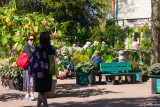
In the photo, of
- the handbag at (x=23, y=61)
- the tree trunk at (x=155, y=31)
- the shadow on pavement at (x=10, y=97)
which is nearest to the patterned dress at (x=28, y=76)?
the handbag at (x=23, y=61)

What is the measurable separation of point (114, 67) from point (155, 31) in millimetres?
2386

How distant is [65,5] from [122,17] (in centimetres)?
1495

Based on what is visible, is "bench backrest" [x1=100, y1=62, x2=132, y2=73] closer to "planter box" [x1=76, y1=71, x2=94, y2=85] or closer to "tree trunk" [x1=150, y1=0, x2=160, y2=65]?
"planter box" [x1=76, y1=71, x2=94, y2=85]

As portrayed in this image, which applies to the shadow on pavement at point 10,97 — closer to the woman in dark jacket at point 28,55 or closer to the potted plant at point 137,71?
the woman in dark jacket at point 28,55

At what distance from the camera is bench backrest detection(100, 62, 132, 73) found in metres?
13.9

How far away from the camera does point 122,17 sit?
39500 mm

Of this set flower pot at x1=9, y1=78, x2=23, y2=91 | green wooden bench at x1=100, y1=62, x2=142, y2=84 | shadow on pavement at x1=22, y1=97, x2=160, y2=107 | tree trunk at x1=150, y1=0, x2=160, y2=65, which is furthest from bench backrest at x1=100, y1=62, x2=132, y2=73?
shadow on pavement at x1=22, y1=97, x2=160, y2=107

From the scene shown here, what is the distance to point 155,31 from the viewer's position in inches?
586

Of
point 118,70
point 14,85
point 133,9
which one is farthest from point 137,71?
point 133,9

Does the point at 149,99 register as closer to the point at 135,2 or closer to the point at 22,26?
the point at 22,26

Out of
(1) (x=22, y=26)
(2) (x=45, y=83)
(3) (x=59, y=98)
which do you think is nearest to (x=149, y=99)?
(3) (x=59, y=98)

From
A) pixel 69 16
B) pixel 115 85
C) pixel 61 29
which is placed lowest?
pixel 115 85

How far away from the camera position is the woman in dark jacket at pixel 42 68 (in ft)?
23.5

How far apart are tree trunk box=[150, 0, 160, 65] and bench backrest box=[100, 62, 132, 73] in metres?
1.33
